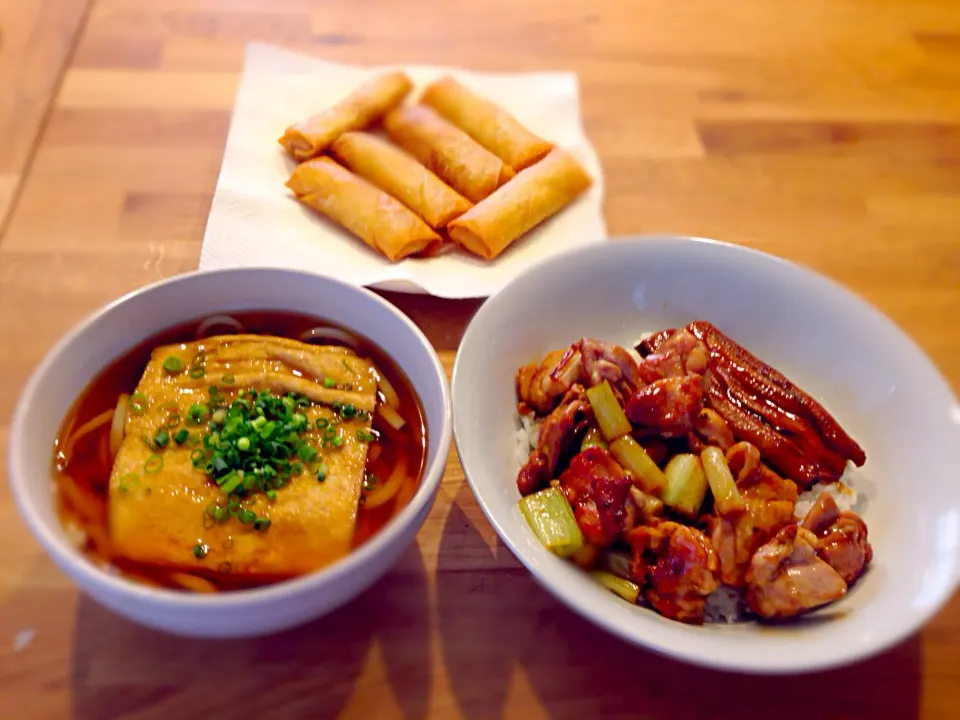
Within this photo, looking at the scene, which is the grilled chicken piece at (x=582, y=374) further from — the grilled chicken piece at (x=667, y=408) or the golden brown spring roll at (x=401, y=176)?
the golden brown spring roll at (x=401, y=176)

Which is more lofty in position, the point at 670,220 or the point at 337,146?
the point at 337,146

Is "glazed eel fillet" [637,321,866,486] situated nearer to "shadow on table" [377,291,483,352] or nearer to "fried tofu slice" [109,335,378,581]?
"shadow on table" [377,291,483,352]

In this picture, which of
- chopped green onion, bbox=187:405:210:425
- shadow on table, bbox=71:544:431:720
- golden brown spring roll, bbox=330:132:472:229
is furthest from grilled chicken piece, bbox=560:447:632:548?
golden brown spring roll, bbox=330:132:472:229

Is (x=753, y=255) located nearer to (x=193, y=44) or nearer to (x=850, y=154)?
(x=850, y=154)

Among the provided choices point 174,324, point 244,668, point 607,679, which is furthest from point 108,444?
point 607,679

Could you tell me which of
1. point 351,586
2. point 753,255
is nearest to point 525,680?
point 351,586
